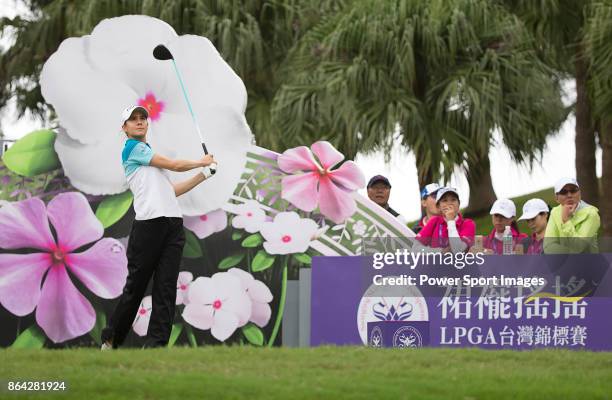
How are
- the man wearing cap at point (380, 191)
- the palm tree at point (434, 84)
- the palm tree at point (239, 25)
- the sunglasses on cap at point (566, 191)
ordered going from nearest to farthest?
1. the sunglasses on cap at point (566, 191)
2. the man wearing cap at point (380, 191)
3. the palm tree at point (434, 84)
4. the palm tree at point (239, 25)

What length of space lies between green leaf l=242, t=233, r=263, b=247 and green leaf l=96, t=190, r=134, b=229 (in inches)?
42.2

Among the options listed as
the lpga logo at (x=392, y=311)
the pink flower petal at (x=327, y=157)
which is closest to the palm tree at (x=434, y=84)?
the pink flower petal at (x=327, y=157)

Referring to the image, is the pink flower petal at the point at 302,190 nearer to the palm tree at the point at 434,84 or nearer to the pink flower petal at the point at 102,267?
the pink flower petal at the point at 102,267

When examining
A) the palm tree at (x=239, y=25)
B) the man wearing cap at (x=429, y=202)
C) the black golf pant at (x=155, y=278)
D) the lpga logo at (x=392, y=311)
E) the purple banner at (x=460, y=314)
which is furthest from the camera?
the palm tree at (x=239, y=25)

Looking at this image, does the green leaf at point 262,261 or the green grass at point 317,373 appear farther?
the green leaf at point 262,261

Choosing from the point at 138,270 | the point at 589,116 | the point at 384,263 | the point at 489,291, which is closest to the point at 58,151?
the point at 138,270

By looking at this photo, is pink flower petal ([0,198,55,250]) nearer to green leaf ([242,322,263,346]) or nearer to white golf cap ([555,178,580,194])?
Result: green leaf ([242,322,263,346])

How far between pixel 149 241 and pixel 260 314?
1.87 meters

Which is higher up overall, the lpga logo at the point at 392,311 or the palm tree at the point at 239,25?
the palm tree at the point at 239,25

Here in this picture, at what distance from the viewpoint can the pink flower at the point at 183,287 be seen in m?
10.2

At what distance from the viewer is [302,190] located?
34.4 ft

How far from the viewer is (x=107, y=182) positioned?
1045cm

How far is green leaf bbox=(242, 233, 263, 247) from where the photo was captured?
34.1ft

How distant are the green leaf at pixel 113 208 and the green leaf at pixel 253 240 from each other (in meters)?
1.07
